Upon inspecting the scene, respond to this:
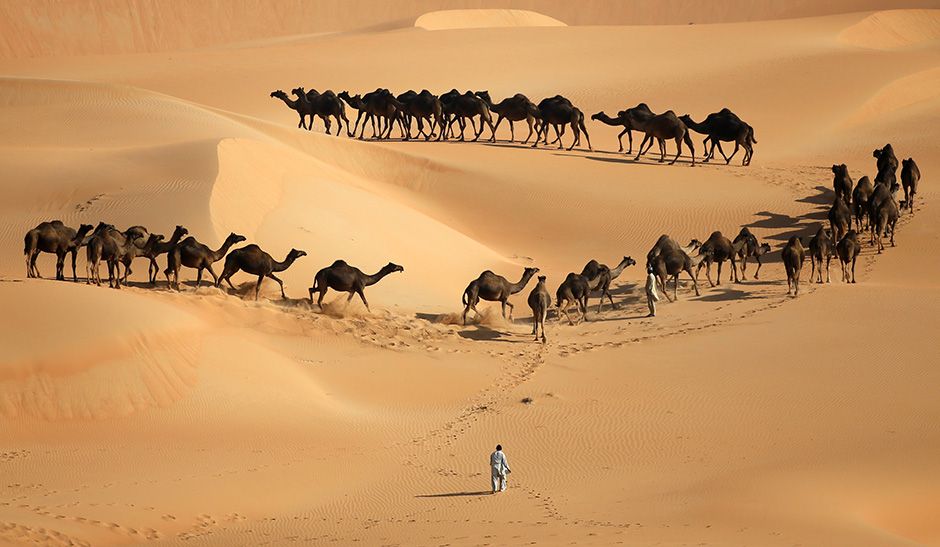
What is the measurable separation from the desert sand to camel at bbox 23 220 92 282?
29.8 inches

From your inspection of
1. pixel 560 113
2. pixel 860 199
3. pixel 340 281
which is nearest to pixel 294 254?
pixel 340 281

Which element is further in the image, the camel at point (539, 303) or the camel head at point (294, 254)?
the camel head at point (294, 254)

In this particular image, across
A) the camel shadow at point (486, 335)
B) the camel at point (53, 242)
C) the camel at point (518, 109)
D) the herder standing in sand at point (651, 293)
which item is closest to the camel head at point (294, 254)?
the camel shadow at point (486, 335)

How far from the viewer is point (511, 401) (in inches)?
773

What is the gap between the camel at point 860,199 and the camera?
2909 centimetres

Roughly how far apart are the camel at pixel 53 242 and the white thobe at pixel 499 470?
917 cm

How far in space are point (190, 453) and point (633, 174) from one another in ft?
61.2

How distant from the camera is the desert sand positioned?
50.7 feet

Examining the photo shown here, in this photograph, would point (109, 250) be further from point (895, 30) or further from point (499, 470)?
point (895, 30)

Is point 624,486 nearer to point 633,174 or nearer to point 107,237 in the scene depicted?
point 107,237

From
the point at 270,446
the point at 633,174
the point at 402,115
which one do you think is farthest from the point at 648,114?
the point at 270,446

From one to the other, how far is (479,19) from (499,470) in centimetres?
6102

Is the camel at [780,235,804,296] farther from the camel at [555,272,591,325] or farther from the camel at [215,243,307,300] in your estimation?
the camel at [215,243,307,300]

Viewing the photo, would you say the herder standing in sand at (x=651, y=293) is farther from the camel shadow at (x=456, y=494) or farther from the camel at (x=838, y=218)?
the camel shadow at (x=456, y=494)
